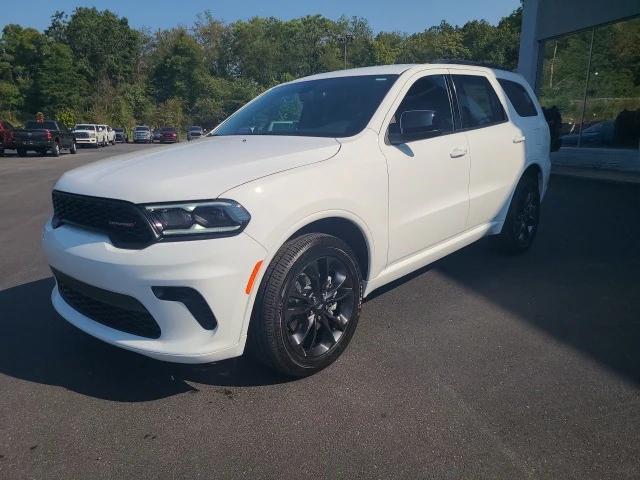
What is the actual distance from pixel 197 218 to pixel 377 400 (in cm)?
136

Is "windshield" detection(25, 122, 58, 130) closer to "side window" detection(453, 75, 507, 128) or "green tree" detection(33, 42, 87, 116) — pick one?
"side window" detection(453, 75, 507, 128)

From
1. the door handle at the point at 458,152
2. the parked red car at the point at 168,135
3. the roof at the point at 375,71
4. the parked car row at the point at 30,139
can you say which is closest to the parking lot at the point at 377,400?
the door handle at the point at 458,152

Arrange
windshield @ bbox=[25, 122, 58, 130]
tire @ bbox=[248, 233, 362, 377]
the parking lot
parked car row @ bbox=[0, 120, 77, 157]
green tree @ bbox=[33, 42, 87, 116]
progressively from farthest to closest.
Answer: green tree @ bbox=[33, 42, 87, 116], windshield @ bbox=[25, 122, 58, 130], parked car row @ bbox=[0, 120, 77, 157], tire @ bbox=[248, 233, 362, 377], the parking lot

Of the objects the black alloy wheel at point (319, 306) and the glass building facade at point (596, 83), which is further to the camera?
the glass building facade at point (596, 83)

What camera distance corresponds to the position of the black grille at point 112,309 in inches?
98.0

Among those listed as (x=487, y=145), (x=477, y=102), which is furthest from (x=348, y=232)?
(x=477, y=102)

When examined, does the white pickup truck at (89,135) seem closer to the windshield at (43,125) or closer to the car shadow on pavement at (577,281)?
the windshield at (43,125)

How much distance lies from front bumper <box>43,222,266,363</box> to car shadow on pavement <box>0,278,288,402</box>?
1.25ft

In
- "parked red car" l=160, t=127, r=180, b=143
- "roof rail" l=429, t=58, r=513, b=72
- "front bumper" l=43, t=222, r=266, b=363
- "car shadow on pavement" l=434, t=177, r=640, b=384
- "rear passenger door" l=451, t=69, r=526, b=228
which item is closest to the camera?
"front bumper" l=43, t=222, r=266, b=363

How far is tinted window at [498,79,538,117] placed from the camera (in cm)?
495

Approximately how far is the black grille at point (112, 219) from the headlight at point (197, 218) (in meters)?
0.06

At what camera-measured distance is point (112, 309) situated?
2.63 m

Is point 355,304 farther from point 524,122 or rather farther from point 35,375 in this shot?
point 524,122

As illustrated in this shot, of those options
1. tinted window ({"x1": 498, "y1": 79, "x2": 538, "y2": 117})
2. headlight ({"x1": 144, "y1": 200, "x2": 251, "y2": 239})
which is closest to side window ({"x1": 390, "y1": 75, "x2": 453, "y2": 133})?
tinted window ({"x1": 498, "y1": 79, "x2": 538, "y2": 117})
